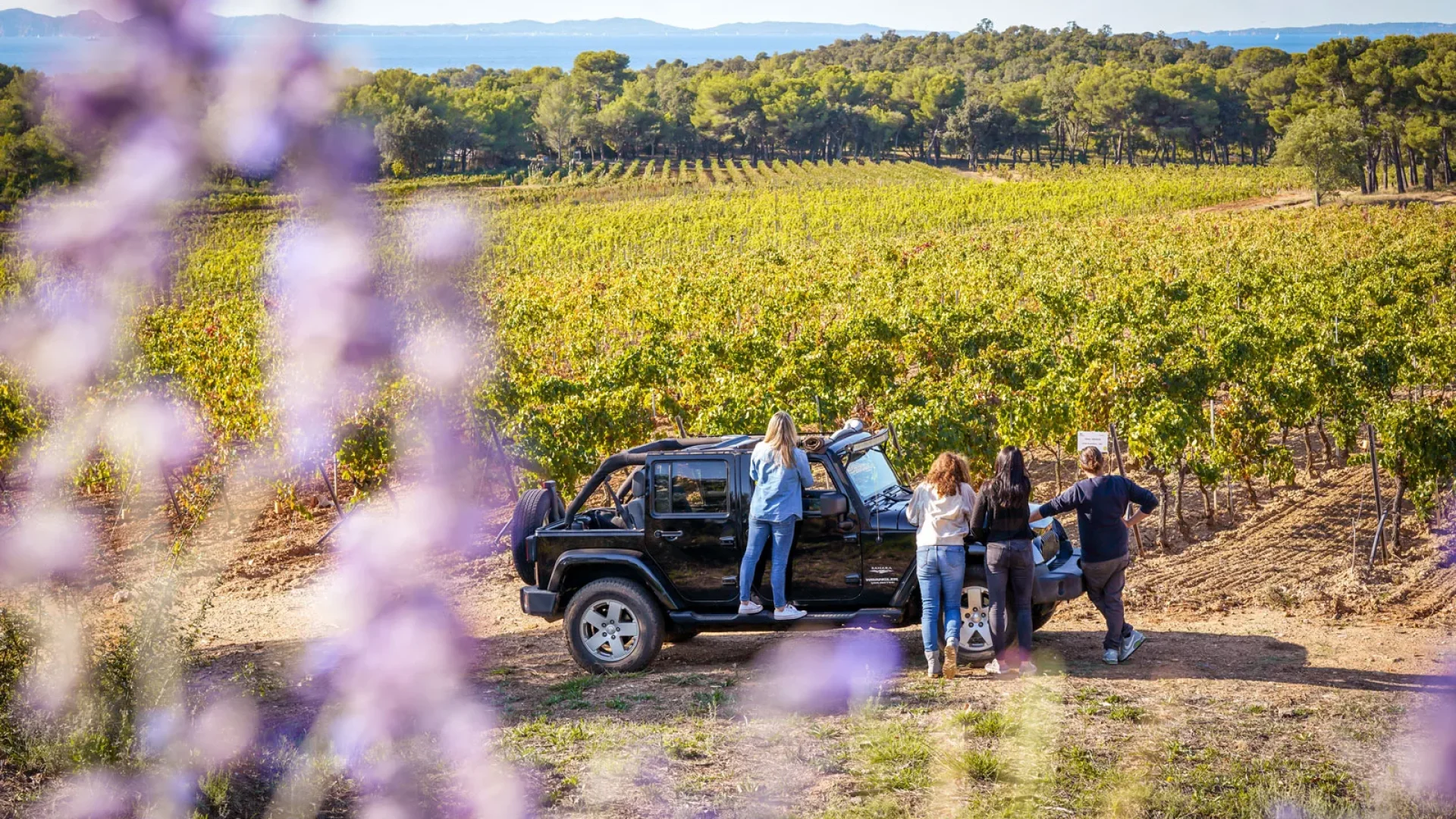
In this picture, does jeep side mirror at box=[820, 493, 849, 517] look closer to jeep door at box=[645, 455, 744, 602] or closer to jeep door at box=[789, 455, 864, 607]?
jeep door at box=[789, 455, 864, 607]

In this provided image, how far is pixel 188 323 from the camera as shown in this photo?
29250 millimetres

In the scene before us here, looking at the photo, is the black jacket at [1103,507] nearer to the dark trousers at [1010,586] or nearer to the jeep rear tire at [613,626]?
the dark trousers at [1010,586]

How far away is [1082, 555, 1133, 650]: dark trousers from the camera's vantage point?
8.81 meters

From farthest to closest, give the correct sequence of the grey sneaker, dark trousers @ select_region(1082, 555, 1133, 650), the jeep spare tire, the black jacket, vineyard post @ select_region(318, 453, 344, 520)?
1. vineyard post @ select_region(318, 453, 344, 520)
2. the jeep spare tire
3. the grey sneaker
4. dark trousers @ select_region(1082, 555, 1133, 650)
5. the black jacket

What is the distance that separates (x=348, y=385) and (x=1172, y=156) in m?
125

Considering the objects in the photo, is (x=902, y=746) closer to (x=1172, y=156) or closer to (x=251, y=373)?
(x=251, y=373)

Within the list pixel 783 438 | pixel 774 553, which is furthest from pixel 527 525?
pixel 783 438

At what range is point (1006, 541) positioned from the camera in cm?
841

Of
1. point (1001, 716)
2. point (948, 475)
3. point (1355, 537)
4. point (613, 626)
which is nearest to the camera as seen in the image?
point (1001, 716)

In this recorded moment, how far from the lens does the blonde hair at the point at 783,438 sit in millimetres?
8328

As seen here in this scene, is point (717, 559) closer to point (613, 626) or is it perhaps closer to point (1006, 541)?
point (613, 626)

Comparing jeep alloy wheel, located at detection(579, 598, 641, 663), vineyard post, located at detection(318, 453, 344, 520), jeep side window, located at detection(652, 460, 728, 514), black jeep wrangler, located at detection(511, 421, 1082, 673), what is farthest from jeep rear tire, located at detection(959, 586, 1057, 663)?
vineyard post, located at detection(318, 453, 344, 520)

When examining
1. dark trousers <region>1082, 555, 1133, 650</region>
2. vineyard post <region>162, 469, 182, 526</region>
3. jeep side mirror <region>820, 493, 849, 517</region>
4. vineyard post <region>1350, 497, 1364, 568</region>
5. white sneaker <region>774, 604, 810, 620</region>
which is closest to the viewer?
jeep side mirror <region>820, 493, 849, 517</region>

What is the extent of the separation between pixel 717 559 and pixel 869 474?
4.36 feet
